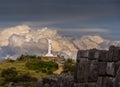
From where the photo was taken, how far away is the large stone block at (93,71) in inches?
1351

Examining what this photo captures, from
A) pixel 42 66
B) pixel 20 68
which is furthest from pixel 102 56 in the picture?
pixel 42 66

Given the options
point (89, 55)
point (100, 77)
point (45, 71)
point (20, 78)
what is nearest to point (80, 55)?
point (89, 55)

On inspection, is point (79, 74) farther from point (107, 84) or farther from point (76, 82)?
point (107, 84)

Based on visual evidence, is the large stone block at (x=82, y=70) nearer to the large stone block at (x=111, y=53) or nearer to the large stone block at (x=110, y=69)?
the large stone block at (x=110, y=69)

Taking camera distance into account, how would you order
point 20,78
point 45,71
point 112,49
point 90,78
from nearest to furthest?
1. point 112,49
2. point 90,78
3. point 20,78
4. point 45,71

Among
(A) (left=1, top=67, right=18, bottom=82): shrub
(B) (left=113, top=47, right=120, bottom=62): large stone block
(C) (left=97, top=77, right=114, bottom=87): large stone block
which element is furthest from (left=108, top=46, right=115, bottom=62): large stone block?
(A) (left=1, top=67, right=18, bottom=82): shrub

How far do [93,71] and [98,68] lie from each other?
116 cm

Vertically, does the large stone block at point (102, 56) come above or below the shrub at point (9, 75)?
above

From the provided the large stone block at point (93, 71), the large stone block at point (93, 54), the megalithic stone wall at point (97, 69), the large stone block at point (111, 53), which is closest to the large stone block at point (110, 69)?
the megalithic stone wall at point (97, 69)

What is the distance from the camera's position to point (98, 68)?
33.6 meters

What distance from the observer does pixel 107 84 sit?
104ft

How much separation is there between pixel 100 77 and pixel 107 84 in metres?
1.12

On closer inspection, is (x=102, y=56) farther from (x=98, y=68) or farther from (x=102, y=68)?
(x=98, y=68)

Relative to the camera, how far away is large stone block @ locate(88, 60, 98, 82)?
34.3 meters
